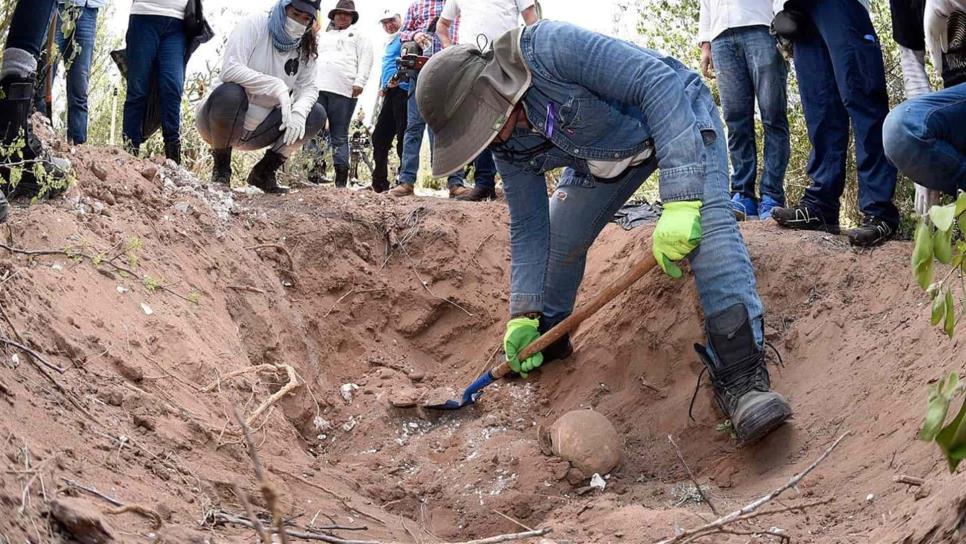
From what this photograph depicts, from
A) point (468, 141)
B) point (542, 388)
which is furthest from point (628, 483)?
point (468, 141)

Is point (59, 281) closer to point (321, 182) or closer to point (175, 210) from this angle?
point (175, 210)

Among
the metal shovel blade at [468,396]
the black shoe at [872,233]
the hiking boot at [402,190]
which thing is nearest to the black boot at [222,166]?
the hiking boot at [402,190]

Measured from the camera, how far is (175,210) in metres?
4.68

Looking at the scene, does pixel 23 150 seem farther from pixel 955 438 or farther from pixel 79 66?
pixel 955 438

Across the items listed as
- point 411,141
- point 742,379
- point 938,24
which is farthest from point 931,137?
point 411,141

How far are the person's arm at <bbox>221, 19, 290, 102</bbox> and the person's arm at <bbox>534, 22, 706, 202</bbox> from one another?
2797 millimetres

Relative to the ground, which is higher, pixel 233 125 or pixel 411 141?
pixel 233 125

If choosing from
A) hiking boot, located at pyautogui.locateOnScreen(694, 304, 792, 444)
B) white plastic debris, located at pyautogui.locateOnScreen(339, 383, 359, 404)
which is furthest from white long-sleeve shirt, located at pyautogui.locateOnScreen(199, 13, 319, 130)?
hiking boot, located at pyautogui.locateOnScreen(694, 304, 792, 444)

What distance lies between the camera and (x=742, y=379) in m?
3.41

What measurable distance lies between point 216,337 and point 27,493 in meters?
1.95

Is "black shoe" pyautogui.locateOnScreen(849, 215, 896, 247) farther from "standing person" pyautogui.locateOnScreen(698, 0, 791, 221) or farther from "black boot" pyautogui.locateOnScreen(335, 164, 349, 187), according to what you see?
"black boot" pyautogui.locateOnScreen(335, 164, 349, 187)

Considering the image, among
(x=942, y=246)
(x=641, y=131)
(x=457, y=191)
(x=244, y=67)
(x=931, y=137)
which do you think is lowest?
(x=457, y=191)

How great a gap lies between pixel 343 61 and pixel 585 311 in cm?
450

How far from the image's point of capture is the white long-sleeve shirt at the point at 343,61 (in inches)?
292
